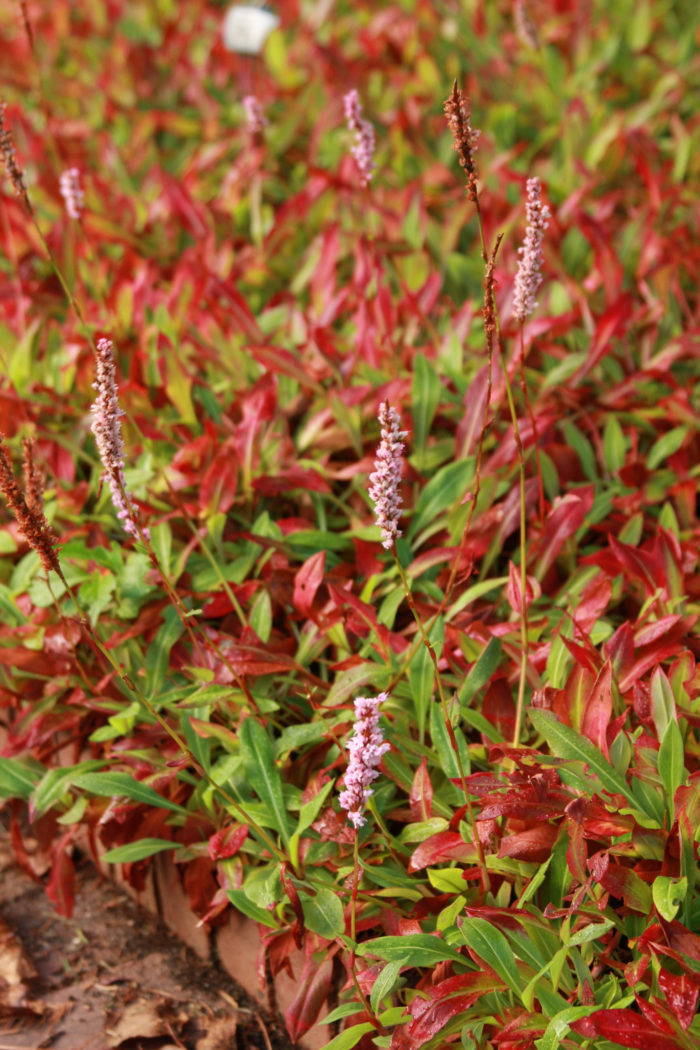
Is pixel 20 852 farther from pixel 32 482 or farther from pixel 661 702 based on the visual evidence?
pixel 661 702

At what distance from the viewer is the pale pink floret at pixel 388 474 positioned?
4.46ft

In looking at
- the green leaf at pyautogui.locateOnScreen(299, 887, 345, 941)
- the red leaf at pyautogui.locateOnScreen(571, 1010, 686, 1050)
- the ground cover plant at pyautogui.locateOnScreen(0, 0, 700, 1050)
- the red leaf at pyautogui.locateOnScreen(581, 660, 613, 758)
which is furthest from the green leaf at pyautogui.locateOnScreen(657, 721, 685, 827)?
the green leaf at pyautogui.locateOnScreen(299, 887, 345, 941)

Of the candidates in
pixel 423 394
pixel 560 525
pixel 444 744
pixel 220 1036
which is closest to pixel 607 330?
pixel 423 394

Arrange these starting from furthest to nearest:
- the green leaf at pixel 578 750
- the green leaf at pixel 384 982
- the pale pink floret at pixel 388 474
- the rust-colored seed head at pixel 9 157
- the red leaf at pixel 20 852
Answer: the red leaf at pixel 20 852
the rust-colored seed head at pixel 9 157
the green leaf at pixel 578 750
the green leaf at pixel 384 982
the pale pink floret at pixel 388 474

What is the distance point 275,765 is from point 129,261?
6.55 feet

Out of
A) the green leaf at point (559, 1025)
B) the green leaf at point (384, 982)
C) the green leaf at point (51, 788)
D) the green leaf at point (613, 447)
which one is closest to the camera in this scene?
the green leaf at point (559, 1025)

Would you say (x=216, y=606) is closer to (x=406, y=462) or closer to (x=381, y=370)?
(x=406, y=462)

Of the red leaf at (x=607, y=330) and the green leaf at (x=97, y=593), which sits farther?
the red leaf at (x=607, y=330)

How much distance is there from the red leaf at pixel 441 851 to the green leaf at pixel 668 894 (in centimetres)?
32

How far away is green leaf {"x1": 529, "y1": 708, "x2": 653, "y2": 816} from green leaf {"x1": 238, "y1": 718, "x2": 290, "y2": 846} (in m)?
0.53

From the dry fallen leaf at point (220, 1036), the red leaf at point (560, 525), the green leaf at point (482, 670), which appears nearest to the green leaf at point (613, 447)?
the red leaf at point (560, 525)

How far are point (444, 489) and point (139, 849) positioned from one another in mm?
1011

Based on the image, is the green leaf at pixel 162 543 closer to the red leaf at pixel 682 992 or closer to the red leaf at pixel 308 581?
the red leaf at pixel 308 581

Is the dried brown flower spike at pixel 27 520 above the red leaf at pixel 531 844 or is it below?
above
